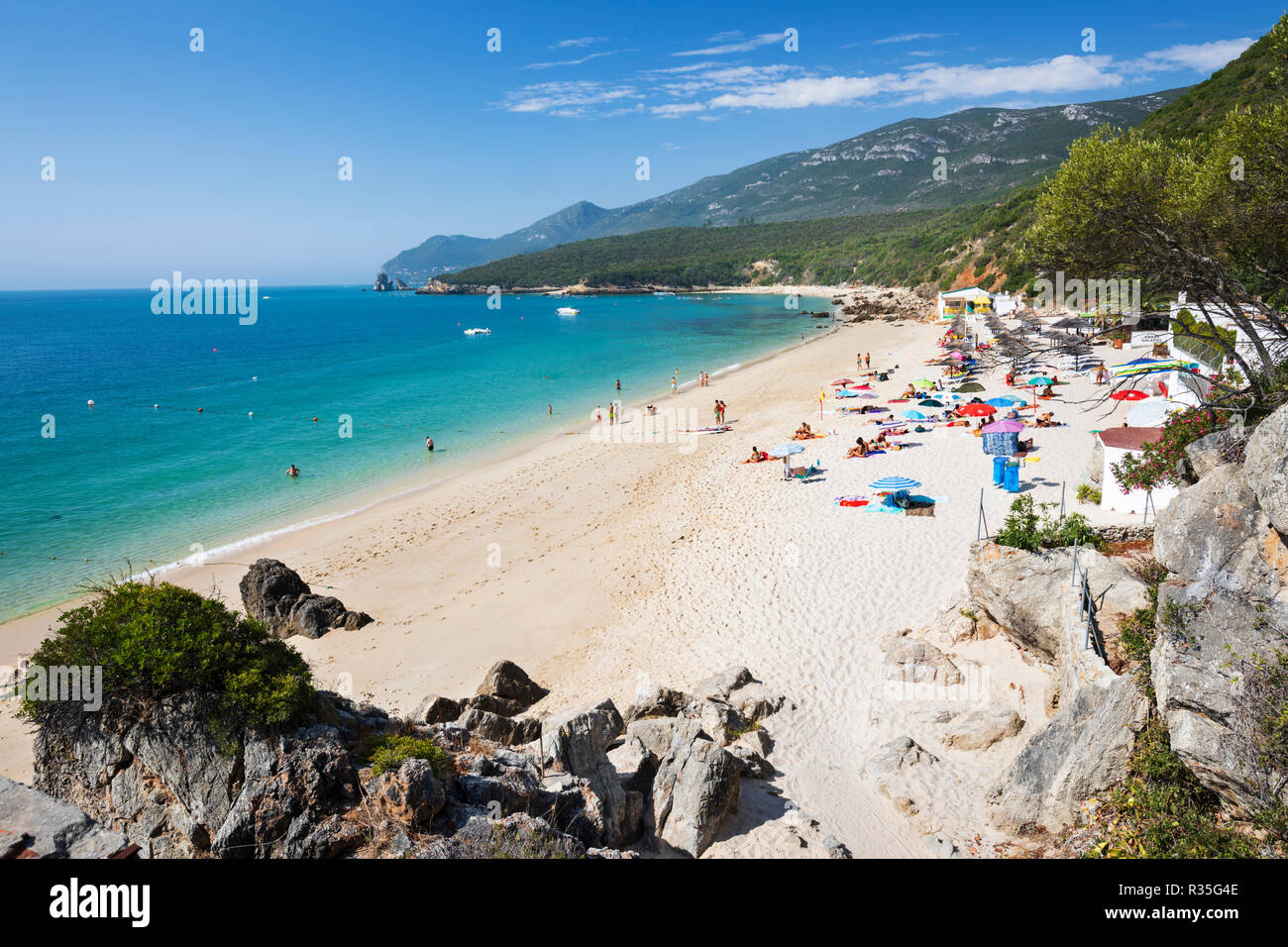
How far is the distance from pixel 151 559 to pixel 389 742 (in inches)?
726

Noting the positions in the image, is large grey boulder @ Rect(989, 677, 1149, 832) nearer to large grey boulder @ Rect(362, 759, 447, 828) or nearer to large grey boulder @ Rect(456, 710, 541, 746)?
large grey boulder @ Rect(456, 710, 541, 746)

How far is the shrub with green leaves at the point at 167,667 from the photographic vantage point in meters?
5.77

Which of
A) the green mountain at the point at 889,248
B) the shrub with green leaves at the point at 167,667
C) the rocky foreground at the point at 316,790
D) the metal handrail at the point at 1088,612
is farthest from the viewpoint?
the green mountain at the point at 889,248

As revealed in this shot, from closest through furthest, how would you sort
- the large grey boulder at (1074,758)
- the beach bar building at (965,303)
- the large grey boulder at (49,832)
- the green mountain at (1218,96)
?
1. the large grey boulder at (49,832)
2. the large grey boulder at (1074,758)
3. the green mountain at (1218,96)
4. the beach bar building at (965,303)

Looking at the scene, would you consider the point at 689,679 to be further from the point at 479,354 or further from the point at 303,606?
the point at 479,354

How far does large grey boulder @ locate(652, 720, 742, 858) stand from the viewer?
7715 mm

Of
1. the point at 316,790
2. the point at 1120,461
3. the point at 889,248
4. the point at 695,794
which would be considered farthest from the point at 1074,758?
the point at 889,248

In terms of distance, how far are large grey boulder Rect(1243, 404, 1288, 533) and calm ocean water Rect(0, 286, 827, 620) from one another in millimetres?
23228

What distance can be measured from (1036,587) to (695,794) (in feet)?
20.7

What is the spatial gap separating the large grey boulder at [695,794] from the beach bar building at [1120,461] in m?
10.3

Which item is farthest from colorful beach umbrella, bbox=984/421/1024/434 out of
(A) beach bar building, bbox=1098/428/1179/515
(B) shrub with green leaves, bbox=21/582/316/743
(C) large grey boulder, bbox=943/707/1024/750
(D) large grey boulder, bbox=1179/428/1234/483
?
(B) shrub with green leaves, bbox=21/582/316/743

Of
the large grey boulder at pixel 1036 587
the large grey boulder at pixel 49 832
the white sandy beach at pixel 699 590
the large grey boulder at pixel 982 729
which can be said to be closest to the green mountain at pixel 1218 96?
the white sandy beach at pixel 699 590

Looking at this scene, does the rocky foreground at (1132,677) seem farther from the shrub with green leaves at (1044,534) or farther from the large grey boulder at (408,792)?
the large grey boulder at (408,792)

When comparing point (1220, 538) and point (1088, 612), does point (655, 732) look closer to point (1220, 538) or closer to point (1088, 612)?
point (1088, 612)
